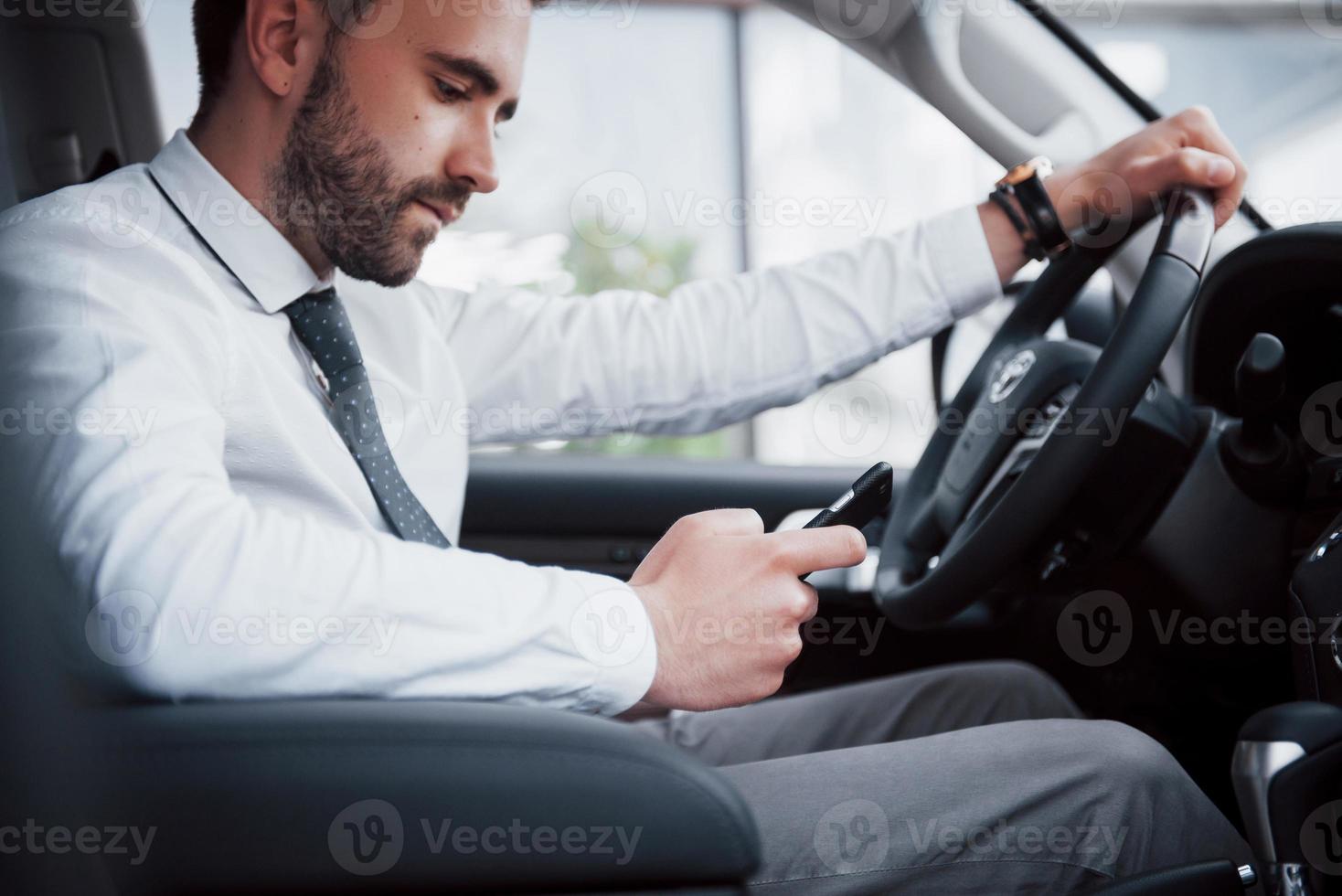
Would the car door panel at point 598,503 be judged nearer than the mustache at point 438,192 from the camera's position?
No

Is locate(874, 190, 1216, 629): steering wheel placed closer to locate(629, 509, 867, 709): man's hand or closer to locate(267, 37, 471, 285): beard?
locate(629, 509, 867, 709): man's hand

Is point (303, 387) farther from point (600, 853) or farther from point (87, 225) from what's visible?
point (600, 853)

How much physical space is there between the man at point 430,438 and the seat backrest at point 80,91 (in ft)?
1.00

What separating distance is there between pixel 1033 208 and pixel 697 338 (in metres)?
0.37

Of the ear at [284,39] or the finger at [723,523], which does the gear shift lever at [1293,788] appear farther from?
the ear at [284,39]

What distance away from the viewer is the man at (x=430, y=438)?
0.62m

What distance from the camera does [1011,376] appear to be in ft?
3.60

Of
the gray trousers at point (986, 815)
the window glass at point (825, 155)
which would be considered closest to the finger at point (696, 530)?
the gray trousers at point (986, 815)

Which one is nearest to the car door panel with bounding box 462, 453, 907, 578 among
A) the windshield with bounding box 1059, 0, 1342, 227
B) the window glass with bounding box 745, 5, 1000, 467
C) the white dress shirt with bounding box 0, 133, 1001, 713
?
the white dress shirt with bounding box 0, 133, 1001, 713

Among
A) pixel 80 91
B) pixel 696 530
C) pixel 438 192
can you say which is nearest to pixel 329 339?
pixel 438 192

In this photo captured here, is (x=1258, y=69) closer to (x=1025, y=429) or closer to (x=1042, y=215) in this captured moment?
(x=1042, y=215)

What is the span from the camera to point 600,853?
0.56 meters

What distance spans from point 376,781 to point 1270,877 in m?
0.52

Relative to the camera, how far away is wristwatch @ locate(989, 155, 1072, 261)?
1159mm
